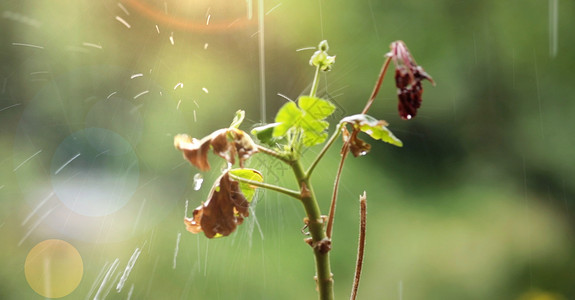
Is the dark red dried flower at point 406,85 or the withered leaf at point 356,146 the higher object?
the dark red dried flower at point 406,85

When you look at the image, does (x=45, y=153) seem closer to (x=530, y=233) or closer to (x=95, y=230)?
(x=95, y=230)

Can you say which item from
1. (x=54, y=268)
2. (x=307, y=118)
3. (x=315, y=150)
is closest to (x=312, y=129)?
(x=307, y=118)

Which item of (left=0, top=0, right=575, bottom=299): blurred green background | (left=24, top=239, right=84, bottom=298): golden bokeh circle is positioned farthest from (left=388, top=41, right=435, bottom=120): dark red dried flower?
(left=24, top=239, right=84, bottom=298): golden bokeh circle

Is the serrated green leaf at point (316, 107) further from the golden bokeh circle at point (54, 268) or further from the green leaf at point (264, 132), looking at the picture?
the golden bokeh circle at point (54, 268)

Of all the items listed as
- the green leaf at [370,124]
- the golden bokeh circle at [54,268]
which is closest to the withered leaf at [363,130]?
the green leaf at [370,124]

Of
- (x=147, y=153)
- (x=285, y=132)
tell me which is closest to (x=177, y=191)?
(x=147, y=153)

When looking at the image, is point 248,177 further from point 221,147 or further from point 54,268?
point 54,268
